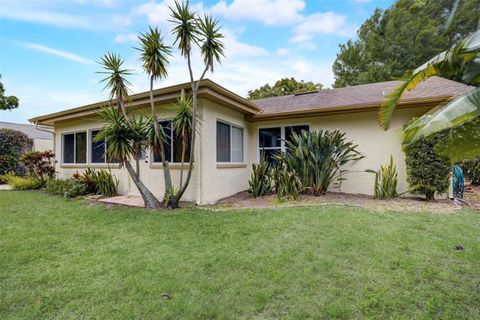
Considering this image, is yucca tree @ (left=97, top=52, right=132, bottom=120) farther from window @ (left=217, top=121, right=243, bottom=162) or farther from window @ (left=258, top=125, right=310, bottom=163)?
window @ (left=258, top=125, right=310, bottom=163)

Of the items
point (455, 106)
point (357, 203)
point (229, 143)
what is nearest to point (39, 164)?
point (229, 143)

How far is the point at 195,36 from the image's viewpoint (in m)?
5.93

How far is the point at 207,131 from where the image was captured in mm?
6977

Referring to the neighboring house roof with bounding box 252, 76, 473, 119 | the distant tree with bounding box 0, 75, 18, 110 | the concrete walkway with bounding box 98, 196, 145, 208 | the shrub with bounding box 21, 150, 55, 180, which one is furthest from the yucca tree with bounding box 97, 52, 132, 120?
the distant tree with bounding box 0, 75, 18, 110

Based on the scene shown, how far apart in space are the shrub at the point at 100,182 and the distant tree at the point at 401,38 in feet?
59.0

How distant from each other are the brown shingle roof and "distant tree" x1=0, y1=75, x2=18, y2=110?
17.2 metres

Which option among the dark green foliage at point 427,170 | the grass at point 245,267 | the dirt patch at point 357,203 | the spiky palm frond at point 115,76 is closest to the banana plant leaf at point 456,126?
the grass at point 245,267

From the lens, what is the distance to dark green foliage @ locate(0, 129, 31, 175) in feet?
42.7

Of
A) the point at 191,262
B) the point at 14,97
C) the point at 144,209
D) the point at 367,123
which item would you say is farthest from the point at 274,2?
the point at 14,97

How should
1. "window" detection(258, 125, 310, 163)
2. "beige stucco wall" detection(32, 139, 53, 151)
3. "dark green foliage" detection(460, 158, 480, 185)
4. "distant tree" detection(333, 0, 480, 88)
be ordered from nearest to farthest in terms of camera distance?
1. "window" detection(258, 125, 310, 163)
2. "dark green foliage" detection(460, 158, 480, 185)
3. "distant tree" detection(333, 0, 480, 88)
4. "beige stucco wall" detection(32, 139, 53, 151)

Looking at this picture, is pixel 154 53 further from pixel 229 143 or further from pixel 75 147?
pixel 75 147

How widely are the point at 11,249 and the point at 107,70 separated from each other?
4.57m

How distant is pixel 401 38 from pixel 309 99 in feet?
41.8

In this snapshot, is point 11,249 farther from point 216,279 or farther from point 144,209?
point 216,279
